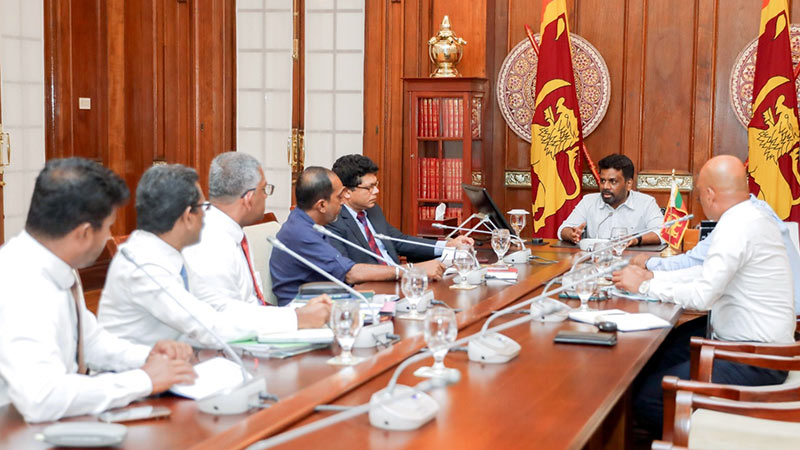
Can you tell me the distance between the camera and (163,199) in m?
2.43

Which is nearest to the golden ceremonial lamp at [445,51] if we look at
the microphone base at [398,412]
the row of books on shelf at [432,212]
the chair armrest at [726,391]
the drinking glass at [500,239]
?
the row of books on shelf at [432,212]

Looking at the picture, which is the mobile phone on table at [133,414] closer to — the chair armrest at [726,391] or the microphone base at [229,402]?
the microphone base at [229,402]

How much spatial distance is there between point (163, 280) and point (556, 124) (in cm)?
437

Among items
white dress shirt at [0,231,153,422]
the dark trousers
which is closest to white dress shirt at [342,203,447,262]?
the dark trousers

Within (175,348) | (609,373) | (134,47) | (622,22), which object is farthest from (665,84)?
(175,348)

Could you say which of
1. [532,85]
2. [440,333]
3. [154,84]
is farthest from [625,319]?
[154,84]

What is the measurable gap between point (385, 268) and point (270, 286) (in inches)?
20.5

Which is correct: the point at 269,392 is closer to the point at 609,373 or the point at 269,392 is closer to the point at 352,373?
the point at 352,373

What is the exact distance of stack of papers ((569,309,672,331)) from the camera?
292 cm

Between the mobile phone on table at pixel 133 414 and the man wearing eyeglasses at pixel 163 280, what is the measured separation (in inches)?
18.0

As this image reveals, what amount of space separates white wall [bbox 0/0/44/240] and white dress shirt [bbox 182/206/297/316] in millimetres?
4107

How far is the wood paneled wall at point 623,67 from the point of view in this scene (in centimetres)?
643

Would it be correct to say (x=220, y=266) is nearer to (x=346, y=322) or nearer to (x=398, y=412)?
(x=346, y=322)

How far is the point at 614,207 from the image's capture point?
5496 millimetres
